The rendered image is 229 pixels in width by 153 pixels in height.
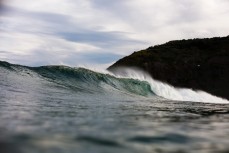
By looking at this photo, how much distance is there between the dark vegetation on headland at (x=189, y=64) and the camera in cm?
5003

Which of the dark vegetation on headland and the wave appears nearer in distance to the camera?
the wave

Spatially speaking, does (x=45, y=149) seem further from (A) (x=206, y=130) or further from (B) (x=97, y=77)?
(B) (x=97, y=77)

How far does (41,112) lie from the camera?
6977mm

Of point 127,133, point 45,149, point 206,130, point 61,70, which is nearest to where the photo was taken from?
point 45,149

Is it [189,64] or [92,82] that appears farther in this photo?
[189,64]

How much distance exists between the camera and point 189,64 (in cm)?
5331

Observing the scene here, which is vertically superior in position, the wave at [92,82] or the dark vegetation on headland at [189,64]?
the dark vegetation on headland at [189,64]

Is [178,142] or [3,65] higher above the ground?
[3,65]

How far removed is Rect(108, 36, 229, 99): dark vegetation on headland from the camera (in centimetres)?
5003

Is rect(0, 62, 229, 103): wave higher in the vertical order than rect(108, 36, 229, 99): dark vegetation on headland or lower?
lower

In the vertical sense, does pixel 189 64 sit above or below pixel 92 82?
above

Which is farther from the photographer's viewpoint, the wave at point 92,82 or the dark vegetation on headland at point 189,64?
the dark vegetation on headland at point 189,64

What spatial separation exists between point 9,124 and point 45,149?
5.45 ft

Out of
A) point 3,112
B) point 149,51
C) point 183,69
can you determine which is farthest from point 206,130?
point 149,51
